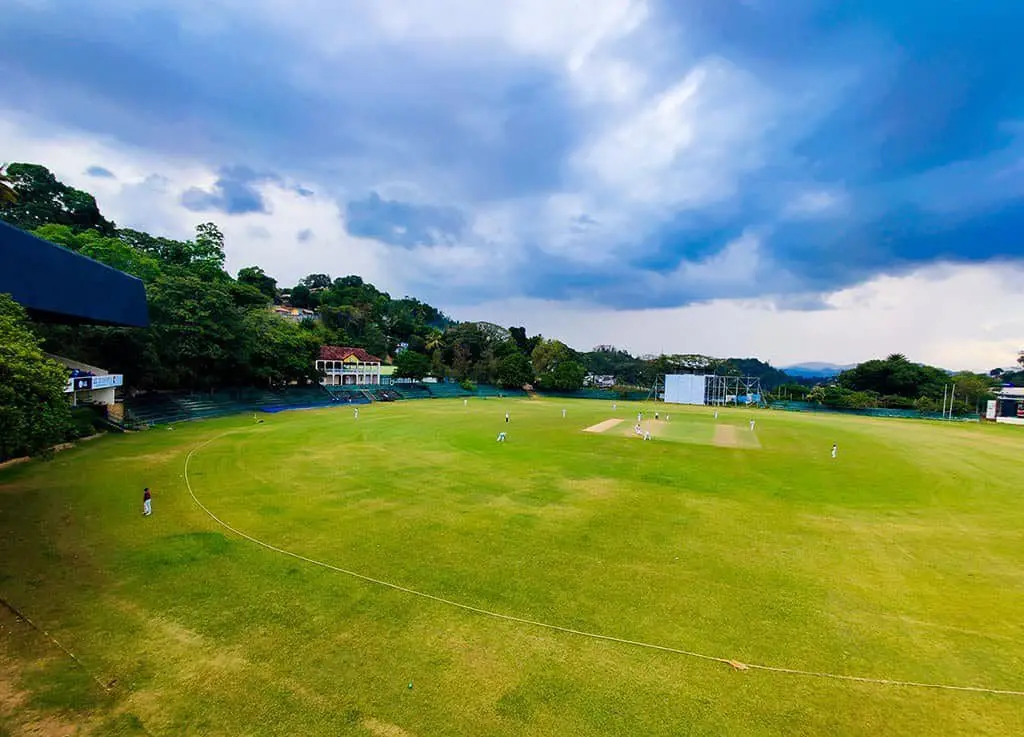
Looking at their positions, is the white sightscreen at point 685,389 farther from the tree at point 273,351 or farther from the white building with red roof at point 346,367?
the tree at point 273,351

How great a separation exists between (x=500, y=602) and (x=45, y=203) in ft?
235

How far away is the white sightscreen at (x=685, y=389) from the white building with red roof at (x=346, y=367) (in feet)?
159

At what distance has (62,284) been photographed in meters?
22.9

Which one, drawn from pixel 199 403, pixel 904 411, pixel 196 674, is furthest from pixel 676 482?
pixel 904 411

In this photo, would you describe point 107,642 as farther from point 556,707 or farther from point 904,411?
point 904,411

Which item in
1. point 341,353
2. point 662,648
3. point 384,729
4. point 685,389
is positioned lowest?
point 384,729

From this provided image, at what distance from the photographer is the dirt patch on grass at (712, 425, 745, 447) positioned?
31372 mm

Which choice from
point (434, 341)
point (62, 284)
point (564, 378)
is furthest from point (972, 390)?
point (62, 284)

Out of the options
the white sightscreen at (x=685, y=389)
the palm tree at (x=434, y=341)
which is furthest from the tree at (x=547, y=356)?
the white sightscreen at (x=685, y=389)

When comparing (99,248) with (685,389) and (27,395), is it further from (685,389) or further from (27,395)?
(685,389)

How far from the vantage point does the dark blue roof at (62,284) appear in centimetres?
2016

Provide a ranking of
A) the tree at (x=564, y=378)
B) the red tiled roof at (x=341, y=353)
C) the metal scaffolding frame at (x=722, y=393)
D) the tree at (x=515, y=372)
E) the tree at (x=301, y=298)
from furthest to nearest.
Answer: the tree at (x=301, y=298) < the tree at (x=564, y=378) < the tree at (x=515, y=372) < the metal scaffolding frame at (x=722, y=393) < the red tiled roof at (x=341, y=353)

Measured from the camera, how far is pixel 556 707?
662 cm

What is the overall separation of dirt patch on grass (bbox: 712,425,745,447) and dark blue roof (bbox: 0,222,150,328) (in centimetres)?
3692
